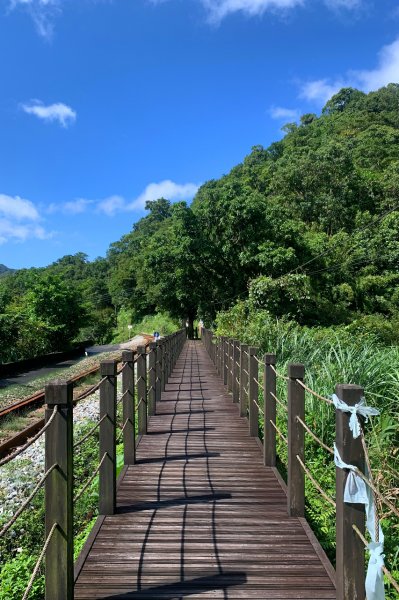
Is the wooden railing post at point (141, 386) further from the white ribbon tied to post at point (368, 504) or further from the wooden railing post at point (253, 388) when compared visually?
the white ribbon tied to post at point (368, 504)

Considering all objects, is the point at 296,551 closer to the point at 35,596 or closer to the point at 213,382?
the point at 35,596

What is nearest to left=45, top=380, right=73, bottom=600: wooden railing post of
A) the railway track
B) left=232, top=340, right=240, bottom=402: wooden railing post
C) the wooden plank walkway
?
the wooden plank walkway

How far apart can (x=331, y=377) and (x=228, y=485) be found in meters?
2.29

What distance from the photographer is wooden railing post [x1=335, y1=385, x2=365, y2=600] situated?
2.08 m

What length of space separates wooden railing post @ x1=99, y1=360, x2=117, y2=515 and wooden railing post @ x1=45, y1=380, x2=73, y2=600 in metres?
1.20

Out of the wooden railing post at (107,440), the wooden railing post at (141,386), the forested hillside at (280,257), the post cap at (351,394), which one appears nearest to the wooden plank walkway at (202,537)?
the wooden railing post at (107,440)

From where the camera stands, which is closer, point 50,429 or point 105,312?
point 50,429

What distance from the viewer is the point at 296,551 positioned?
2.99m

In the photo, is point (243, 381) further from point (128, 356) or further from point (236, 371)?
point (128, 356)

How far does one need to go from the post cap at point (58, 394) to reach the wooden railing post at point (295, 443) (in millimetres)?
1767

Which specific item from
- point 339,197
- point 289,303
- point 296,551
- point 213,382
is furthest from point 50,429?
point 339,197

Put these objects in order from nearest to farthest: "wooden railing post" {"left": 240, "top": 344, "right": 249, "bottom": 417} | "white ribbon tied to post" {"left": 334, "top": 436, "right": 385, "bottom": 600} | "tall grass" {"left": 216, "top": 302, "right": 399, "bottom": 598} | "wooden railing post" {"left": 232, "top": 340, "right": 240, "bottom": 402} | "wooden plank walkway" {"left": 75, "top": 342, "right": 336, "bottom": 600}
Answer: "white ribbon tied to post" {"left": 334, "top": 436, "right": 385, "bottom": 600}
"wooden plank walkway" {"left": 75, "top": 342, "right": 336, "bottom": 600}
"tall grass" {"left": 216, "top": 302, "right": 399, "bottom": 598}
"wooden railing post" {"left": 240, "top": 344, "right": 249, "bottom": 417}
"wooden railing post" {"left": 232, "top": 340, "right": 240, "bottom": 402}

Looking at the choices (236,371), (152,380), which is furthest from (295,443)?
(236,371)

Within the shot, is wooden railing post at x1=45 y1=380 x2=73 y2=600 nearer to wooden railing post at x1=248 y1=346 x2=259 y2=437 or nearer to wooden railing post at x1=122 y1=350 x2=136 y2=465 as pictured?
wooden railing post at x1=122 y1=350 x2=136 y2=465
